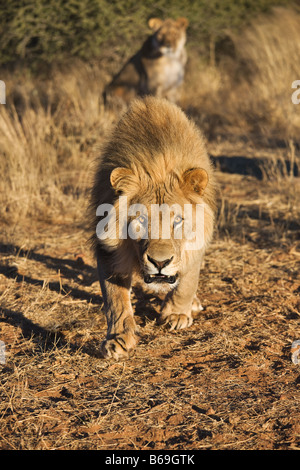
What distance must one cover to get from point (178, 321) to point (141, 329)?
0.98ft

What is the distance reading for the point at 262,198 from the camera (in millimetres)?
7789

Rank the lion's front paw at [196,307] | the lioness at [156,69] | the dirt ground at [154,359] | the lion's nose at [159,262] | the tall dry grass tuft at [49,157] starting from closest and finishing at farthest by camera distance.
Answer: the dirt ground at [154,359] < the lion's nose at [159,262] < the lion's front paw at [196,307] < the tall dry grass tuft at [49,157] < the lioness at [156,69]

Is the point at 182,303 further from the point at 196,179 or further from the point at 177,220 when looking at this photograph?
the point at 196,179

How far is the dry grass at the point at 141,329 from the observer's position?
3.41 m

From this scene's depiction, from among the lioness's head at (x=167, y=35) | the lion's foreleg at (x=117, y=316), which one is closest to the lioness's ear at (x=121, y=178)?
the lion's foreleg at (x=117, y=316)

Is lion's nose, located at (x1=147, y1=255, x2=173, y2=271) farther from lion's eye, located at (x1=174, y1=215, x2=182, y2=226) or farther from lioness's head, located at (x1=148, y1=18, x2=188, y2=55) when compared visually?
lioness's head, located at (x1=148, y1=18, x2=188, y2=55)

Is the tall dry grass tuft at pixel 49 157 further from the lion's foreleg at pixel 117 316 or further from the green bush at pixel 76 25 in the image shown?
the green bush at pixel 76 25

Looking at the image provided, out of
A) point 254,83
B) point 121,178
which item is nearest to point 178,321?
point 121,178

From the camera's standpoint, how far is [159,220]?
397cm

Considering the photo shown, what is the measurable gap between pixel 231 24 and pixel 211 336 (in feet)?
45.7

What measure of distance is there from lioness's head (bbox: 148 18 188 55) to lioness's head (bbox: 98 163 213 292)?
852cm

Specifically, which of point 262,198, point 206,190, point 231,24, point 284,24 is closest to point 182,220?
point 206,190

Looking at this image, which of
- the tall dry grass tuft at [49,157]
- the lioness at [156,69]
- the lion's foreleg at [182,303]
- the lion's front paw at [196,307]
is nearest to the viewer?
the lion's foreleg at [182,303]
